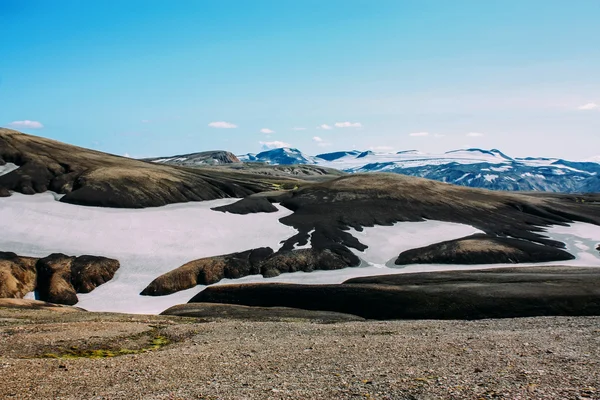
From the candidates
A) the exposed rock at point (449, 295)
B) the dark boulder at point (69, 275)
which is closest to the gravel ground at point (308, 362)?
the exposed rock at point (449, 295)

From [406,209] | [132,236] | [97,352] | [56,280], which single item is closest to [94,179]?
[132,236]

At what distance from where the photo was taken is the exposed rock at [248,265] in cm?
8731

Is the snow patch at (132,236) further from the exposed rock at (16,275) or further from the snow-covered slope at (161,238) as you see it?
the exposed rock at (16,275)

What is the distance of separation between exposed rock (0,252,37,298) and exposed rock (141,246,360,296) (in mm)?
20576

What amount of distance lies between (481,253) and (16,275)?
3755 inches

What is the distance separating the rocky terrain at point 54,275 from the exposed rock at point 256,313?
30.1 metres

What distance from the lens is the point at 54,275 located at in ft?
280

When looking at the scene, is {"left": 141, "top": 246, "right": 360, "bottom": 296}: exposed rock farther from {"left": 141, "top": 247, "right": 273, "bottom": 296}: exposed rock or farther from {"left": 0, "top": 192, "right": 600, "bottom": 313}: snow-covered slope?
{"left": 0, "top": 192, "right": 600, "bottom": 313}: snow-covered slope

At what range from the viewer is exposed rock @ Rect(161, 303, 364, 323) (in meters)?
55.6

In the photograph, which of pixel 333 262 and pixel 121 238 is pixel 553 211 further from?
pixel 121 238

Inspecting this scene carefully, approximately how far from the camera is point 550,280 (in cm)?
6506

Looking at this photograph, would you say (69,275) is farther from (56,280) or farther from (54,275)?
(56,280)

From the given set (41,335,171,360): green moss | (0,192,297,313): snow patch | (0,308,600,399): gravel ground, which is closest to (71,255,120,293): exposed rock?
(0,192,297,313): snow patch

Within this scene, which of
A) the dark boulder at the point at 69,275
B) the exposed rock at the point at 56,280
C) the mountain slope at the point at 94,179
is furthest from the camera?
the mountain slope at the point at 94,179
